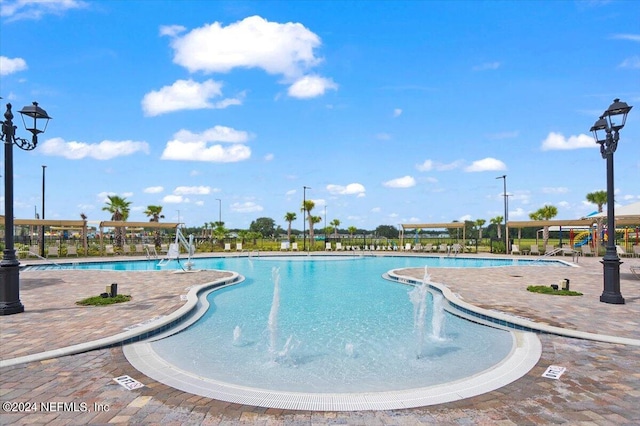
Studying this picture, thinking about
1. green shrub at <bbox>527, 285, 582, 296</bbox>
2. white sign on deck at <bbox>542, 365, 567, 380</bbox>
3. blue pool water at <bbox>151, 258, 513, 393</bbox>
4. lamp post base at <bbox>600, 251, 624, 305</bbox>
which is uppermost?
lamp post base at <bbox>600, 251, 624, 305</bbox>

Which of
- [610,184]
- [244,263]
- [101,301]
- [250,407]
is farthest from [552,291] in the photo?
[244,263]

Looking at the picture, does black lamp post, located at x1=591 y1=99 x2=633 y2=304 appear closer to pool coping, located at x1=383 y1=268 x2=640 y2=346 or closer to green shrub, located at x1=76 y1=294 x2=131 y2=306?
pool coping, located at x1=383 y1=268 x2=640 y2=346

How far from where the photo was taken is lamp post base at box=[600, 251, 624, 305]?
8.67m

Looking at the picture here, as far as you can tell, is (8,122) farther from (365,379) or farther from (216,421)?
(365,379)

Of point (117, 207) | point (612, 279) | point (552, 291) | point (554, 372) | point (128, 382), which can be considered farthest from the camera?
point (117, 207)

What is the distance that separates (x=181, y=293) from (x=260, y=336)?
4.34 meters

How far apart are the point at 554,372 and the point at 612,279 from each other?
5462mm

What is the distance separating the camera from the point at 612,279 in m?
8.73

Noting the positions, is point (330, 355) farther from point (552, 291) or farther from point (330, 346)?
point (552, 291)

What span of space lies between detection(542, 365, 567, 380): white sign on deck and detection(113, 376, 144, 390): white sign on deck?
454 centimetres

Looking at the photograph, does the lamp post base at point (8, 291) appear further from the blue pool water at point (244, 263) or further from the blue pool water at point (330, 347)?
the blue pool water at point (244, 263)

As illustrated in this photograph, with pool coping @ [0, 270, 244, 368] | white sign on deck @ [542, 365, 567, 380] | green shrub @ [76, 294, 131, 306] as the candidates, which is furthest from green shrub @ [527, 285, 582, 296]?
green shrub @ [76, 294, 131, 306]

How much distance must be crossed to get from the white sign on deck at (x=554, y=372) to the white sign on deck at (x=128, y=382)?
454 cm

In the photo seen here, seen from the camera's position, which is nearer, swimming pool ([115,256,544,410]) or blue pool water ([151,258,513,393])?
swimming pool ([115,256,544,410])
